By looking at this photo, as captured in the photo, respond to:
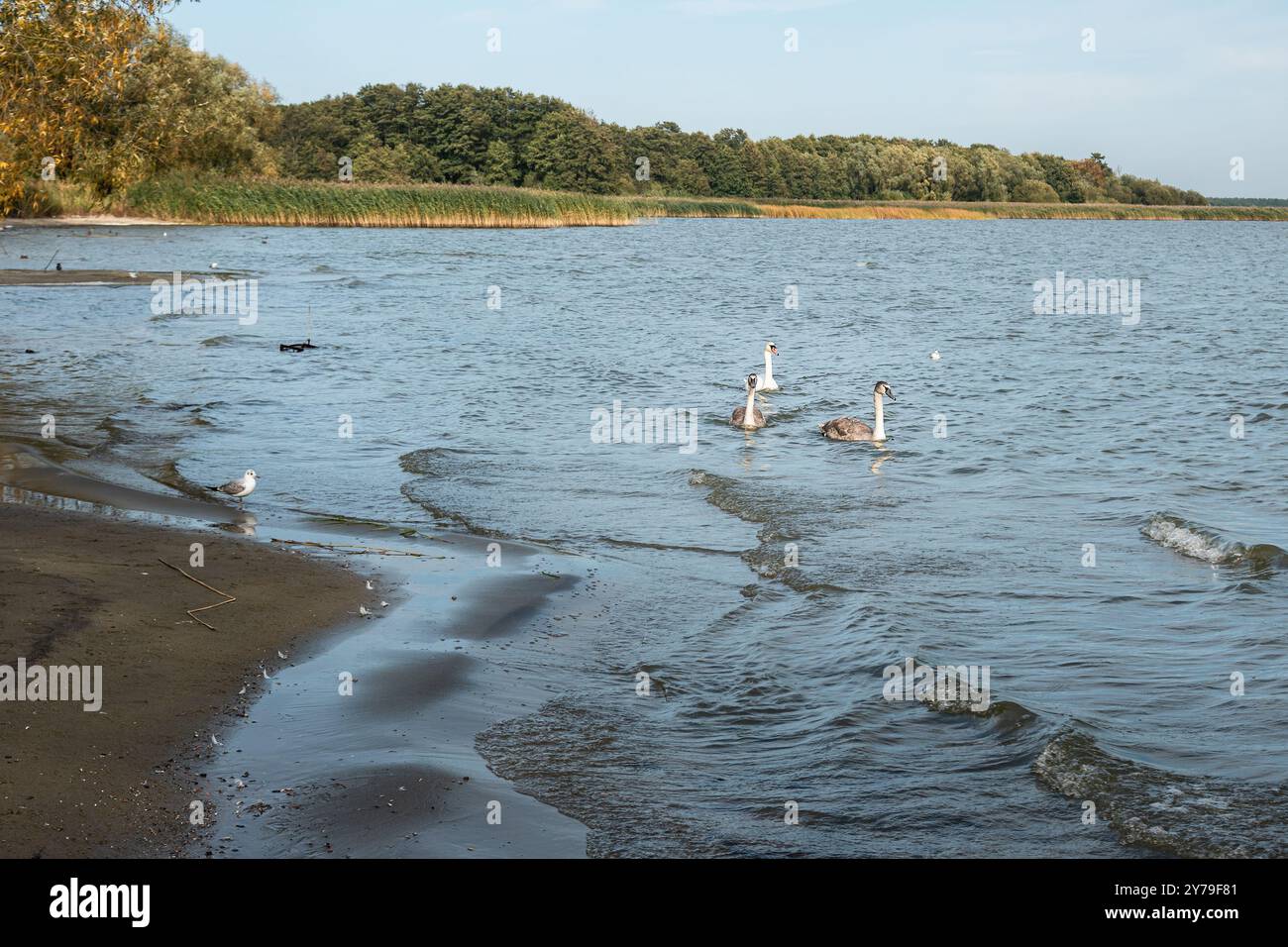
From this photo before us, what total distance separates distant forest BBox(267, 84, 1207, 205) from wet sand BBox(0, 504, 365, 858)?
318ft

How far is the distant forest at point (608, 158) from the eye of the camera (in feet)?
377

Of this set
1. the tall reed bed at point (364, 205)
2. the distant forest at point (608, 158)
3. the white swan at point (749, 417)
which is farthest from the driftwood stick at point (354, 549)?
the distant forest at point (608, 158)

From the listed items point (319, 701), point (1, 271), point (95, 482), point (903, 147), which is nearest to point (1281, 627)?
point (319, 701)

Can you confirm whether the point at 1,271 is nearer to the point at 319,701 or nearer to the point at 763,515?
the point at 763,515

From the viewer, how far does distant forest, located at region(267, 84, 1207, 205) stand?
11500 cm

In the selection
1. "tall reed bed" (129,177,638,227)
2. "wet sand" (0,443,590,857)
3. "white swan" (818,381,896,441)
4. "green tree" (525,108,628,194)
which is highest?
"green tree" (525,108,628,194)

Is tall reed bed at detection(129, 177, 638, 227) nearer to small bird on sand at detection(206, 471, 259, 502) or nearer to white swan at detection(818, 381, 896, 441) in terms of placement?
white swan at detection(818, 381, 896, 441)

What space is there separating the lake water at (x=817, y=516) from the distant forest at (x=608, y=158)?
79.7 m

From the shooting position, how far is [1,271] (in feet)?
117

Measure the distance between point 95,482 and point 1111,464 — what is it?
1132 cm

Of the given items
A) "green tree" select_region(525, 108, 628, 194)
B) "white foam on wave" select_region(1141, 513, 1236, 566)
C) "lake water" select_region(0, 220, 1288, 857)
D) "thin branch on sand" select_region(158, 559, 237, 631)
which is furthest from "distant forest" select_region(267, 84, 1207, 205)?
"thin branch on sand" select_region(158, 559, 237, 631)

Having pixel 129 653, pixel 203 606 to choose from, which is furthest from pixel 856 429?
pixel 129 653

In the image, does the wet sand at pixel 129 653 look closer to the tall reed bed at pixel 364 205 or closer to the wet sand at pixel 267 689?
the wet sand at pixel 267 689

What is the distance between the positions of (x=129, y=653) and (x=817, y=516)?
705 cm
